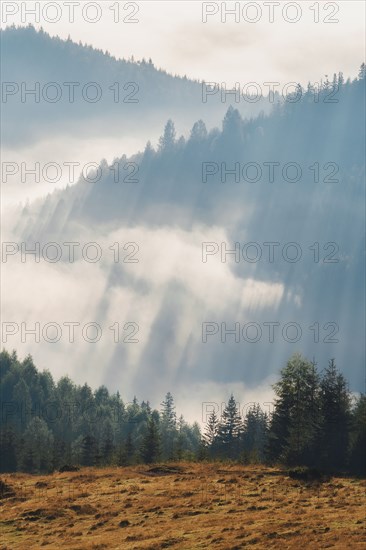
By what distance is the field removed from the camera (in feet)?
147

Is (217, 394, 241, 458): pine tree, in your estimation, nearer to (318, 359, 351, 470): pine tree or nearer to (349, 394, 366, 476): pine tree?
(318, 359, 351, 470): pine tree

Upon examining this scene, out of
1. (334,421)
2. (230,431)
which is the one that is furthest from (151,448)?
(230,431)

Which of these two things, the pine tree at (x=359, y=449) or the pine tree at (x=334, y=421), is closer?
the pine tree at (x=359, y=449)

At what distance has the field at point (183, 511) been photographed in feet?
147

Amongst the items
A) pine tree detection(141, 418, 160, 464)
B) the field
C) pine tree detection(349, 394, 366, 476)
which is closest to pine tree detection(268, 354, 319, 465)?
pine tree detection(349, 394, 366, 476)

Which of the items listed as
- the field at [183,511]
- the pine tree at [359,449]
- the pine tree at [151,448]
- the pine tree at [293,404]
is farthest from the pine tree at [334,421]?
the pine tree at [151,448]

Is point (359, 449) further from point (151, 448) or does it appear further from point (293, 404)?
point (151, 448)

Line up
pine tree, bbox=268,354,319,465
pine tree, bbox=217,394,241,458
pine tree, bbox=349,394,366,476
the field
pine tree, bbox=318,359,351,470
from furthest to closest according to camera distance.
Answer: pine tree, bbox=217,394,241,458
pine tree, bbox=268,354,319,465
pine tree, bbox=318,359,351,470
pine tree, bbox=349,394,366,476
the field

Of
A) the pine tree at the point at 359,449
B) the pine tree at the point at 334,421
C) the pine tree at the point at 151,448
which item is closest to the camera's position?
the pine tree at the point at 359,449

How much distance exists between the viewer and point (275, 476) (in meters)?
65.5

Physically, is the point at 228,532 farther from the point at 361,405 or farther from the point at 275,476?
the point at 361,405

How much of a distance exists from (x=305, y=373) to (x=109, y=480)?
89.5 feet

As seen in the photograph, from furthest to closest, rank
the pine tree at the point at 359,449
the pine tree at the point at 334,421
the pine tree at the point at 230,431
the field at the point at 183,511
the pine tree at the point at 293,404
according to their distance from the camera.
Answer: the pine tree at the point at 230,431
the pine tree at the point at 293,404
the pine tree at the point at 334,421
the pine tree at the point at 359,449
the field at the point at 183,511

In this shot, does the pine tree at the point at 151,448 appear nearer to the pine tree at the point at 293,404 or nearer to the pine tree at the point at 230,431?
the pine tree at the point at 293,404
